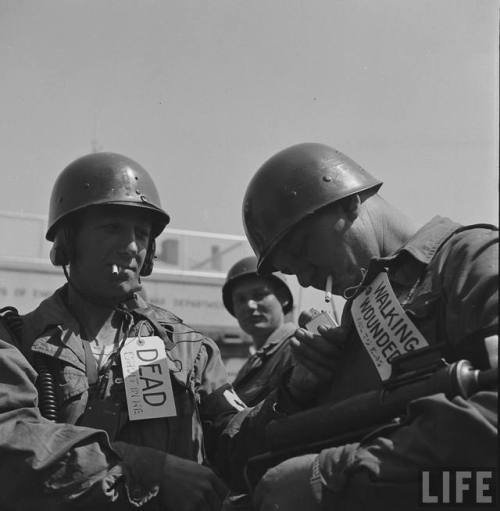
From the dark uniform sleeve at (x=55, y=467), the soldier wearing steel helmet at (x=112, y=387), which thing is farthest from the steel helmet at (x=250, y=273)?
the dark uniform sleeve at (x=55, y=467)

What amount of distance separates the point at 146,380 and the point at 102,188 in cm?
102

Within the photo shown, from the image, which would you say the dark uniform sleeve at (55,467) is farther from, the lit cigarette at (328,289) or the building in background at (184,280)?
the building in background at (184,280)

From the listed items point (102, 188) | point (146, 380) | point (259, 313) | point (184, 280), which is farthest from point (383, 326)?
point (184, 280)

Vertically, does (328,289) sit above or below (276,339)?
above

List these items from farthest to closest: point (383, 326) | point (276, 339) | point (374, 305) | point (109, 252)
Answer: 1. point (276, 339)
2. point (109, 252)
3. point (374, 305)
4. point (383, 326)

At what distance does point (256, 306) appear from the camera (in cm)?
698

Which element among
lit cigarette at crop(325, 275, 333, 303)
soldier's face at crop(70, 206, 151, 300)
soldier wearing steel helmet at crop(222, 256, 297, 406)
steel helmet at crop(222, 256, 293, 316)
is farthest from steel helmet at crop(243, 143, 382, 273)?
steel helmet at crop(222, 256, 293, 316)

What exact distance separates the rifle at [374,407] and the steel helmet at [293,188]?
82 cm

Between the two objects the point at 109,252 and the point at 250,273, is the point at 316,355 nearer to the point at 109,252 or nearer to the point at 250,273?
the point at 109,252

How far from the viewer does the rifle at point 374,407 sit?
2.36 m

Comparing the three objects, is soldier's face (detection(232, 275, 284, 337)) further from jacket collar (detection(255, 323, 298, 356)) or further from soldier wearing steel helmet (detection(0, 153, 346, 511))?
soldier wearing steel helmet (detection(0, 153, 346, 511))

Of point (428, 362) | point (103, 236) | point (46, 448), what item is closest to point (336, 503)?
point (428, 362)

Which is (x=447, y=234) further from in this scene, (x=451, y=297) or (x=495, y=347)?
(x=495, y=347)

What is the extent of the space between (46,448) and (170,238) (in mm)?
12559
